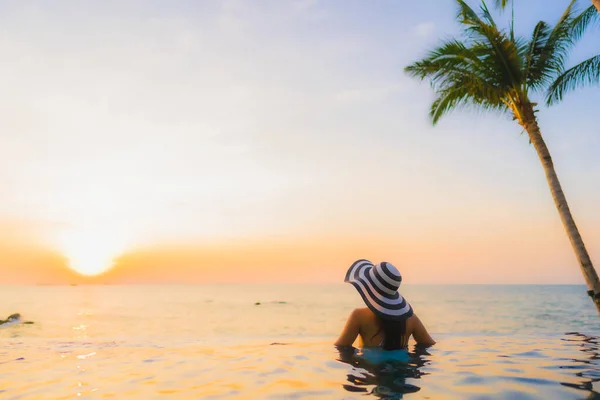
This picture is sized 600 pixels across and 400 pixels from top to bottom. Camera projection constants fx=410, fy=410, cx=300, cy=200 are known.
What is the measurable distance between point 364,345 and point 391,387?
5.31 ft

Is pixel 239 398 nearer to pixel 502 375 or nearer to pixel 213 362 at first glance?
pixel 213 362

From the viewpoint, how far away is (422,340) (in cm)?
653

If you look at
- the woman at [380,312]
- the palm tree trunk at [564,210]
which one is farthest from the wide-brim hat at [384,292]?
the palm tree trunk at [564,210]

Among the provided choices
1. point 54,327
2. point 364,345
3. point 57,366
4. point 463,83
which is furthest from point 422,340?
point 54,327

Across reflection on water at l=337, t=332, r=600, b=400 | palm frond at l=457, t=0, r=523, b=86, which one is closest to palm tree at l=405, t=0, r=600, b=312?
palm frond at l=457, t=0, r=523, b=86

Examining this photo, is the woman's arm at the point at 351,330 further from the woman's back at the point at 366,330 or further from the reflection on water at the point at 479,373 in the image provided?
the reflection on water at the point at 479,373

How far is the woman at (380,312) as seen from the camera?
554 centimetres

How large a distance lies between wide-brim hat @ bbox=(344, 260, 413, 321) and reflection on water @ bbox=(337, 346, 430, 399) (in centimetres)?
65

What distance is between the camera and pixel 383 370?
5285 mm

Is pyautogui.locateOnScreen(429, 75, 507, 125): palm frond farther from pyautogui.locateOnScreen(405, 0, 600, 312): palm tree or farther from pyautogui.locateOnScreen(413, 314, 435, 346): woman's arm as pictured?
pyautogui.locateOnScreen(413, 314, 435, 346): woman's arm

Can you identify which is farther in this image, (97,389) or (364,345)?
(364,345)

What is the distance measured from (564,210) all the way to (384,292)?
8.48m

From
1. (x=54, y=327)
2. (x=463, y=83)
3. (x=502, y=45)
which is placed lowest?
(x=54, y=327)

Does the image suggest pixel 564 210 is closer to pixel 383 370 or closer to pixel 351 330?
pixel 351 330
